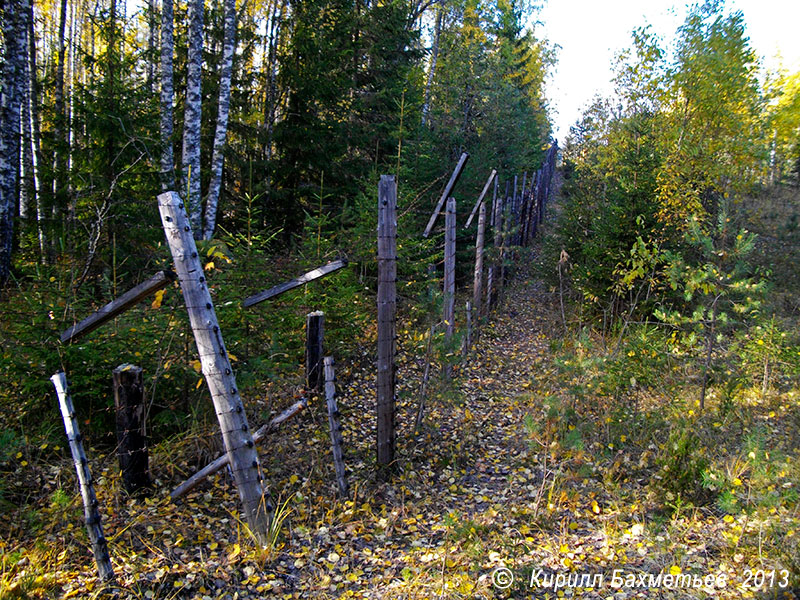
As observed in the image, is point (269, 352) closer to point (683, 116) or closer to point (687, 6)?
point (683, 116)

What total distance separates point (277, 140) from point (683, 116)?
10274mm

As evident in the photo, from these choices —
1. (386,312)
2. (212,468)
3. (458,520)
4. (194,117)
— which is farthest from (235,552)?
(194,117)

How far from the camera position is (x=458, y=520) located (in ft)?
15.2

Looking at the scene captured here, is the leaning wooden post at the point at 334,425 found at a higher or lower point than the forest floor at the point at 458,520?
higher

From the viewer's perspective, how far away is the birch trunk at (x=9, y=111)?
7.41m

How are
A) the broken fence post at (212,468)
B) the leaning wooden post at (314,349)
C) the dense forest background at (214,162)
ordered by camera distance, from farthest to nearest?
the leaning wooden post at (314,349) → the dense forest background at (214,162) → the broken fence post at (212,468)

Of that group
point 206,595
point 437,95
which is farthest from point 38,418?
point 437,95

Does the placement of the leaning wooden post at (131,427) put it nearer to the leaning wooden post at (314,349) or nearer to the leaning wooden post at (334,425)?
the leaning wooden post at (334,425)

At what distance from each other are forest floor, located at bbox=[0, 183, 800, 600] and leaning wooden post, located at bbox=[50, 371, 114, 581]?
0.74 feet

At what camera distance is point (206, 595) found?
3.65 metres

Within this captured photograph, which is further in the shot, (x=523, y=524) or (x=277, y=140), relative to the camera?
(x=277, y=140)

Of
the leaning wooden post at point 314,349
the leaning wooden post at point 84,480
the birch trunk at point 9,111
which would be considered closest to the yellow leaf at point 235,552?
the leaning wooden post at point 84,480

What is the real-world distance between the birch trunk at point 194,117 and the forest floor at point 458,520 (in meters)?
4.67

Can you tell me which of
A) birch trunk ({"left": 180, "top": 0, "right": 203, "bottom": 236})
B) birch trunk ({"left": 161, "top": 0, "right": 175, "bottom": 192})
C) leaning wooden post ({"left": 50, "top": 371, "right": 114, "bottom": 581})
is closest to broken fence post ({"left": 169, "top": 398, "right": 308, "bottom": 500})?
leaning wooden post ({"left": 50, "top": 371, "right": 114, "bottom": 581})
